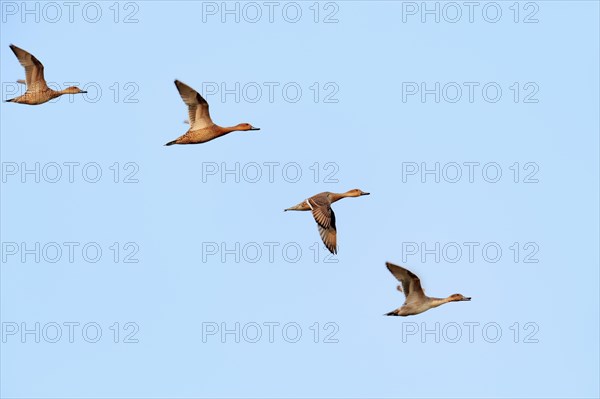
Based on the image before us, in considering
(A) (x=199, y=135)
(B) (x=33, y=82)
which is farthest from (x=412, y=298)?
(B) (x=33, y=82)

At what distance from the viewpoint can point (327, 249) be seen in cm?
3862

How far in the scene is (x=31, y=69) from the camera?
139 ft

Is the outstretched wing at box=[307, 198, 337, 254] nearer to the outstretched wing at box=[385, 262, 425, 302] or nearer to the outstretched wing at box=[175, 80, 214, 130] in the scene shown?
the outstretched wing at box=[385, 262, 425, 302]

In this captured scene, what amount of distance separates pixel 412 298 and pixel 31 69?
13.2 m

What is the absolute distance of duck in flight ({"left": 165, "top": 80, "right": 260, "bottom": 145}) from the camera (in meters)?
39.6

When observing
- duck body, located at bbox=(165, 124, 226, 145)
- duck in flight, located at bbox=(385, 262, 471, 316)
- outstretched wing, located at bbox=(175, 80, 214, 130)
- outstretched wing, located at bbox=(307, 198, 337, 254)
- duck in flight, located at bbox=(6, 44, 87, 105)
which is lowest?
duck in flight, located at bbox=(385, 262, 471, 316)

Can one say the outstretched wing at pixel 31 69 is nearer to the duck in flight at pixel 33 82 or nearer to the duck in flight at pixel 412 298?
the duck in flight at pixel 33 82

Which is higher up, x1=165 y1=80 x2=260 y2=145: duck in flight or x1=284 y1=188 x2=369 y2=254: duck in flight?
x1=165 y1=80 x2=260 y2=145: duck in flight

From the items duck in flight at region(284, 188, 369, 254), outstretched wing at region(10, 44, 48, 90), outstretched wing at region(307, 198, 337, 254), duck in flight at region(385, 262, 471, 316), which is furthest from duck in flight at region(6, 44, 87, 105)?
duck in flight at region(385, 262, 471, 316)

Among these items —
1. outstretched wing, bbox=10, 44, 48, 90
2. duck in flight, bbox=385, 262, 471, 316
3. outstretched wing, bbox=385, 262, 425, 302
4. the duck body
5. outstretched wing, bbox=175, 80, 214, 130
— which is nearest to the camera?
outstretched wing, bbox=385, 262, 425, 302

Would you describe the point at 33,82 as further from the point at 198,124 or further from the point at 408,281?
the point at 408,281

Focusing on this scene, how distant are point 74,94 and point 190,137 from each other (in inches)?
226

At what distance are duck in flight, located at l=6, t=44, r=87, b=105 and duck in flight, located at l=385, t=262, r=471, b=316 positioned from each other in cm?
1247

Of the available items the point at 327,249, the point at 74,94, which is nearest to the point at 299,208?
the point at 327,249
